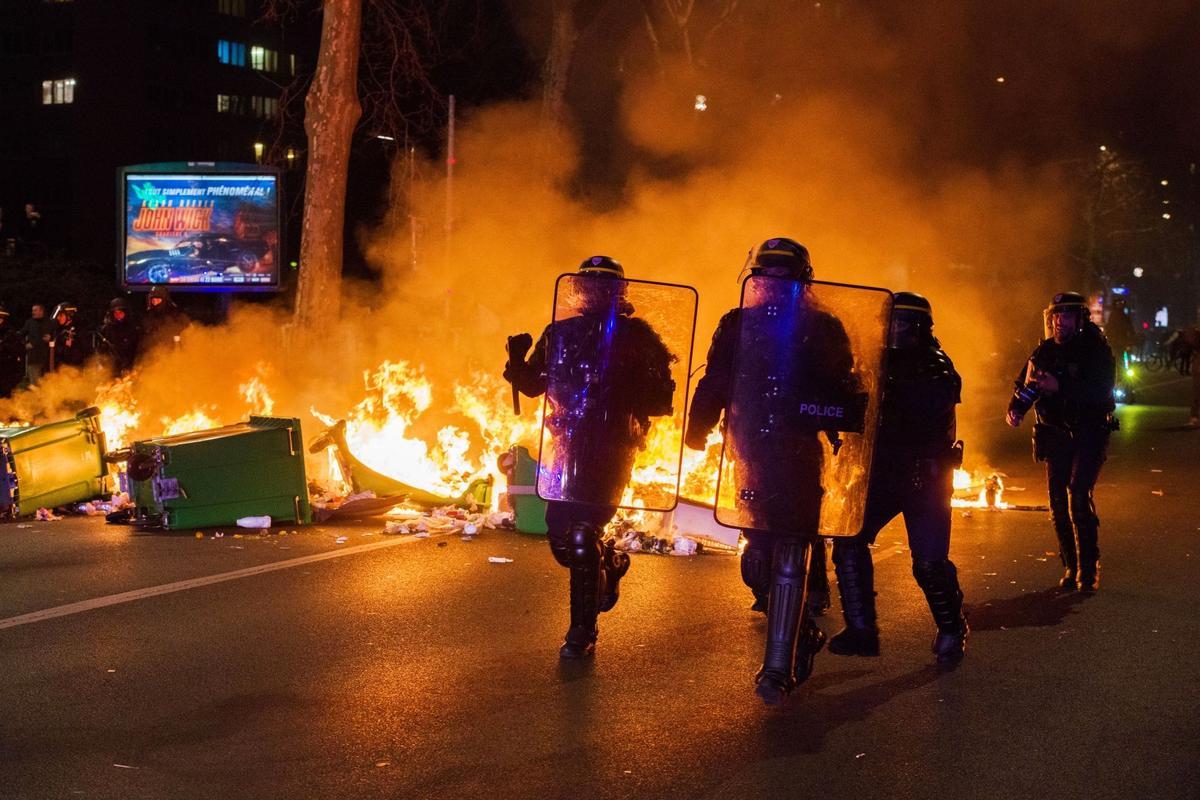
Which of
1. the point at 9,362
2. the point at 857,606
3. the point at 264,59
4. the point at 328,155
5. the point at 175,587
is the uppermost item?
the point at 264,59

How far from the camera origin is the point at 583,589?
5.94 m

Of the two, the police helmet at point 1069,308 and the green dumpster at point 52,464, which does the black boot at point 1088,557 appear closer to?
the police helmet at point 1069,308

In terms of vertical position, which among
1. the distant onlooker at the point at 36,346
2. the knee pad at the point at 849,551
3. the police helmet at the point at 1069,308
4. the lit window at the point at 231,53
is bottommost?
the knee pad at the point at 849,551

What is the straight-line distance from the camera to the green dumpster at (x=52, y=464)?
10.1 meters

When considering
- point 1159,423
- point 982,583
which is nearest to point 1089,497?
point 982,583

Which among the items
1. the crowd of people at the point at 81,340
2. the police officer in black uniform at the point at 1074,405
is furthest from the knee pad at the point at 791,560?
the crowd of people at the point at 81,340

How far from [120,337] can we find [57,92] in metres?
49.0

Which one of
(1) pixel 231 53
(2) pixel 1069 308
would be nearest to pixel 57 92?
(1) pixel 231 53

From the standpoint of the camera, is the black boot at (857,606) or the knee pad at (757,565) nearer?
the knee pad at (757,565)

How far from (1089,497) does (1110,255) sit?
52736mm

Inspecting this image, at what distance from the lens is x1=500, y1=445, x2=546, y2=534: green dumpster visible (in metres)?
9.48

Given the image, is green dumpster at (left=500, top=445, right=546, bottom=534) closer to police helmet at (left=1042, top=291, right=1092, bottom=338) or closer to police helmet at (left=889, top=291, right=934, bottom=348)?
police helmet at (left=1042, top=291, right=1092, bottom=338)

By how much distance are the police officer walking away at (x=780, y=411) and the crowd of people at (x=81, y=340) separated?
1124 cm

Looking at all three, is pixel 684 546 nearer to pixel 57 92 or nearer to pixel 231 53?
pixel 57 92
